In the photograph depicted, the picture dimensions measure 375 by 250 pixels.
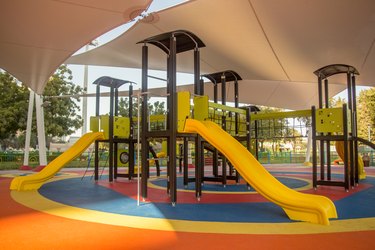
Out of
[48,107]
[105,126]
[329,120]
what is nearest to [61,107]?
[48,107]

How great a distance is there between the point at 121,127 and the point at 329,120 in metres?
6.86

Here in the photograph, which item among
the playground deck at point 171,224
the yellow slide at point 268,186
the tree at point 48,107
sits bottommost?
the playground deck at point 171,224

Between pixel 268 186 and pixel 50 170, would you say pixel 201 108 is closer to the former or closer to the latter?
pixel 268 186

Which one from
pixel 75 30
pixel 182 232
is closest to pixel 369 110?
pixel 75 30

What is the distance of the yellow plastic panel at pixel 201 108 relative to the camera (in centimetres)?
755

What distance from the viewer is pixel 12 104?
70.6 ft

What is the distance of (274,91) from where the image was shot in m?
19.6

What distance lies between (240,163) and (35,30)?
7.81 m

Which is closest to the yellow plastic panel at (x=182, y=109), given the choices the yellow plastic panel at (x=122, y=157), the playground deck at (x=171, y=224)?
the playground deck at (x=171, y=224)

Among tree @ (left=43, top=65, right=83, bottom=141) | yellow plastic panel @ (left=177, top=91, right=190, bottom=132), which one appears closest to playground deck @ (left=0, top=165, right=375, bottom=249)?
yellow plastic panel @ (left=177, top=91, right=190, bottom=132)

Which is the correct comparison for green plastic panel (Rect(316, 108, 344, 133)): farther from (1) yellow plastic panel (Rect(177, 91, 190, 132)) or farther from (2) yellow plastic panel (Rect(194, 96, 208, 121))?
(1) yellow plastic panel (Rect(177, 91, 190, 132))

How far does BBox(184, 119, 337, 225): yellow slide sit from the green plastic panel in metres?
3.74

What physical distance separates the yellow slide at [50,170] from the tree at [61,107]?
1333 centimetres

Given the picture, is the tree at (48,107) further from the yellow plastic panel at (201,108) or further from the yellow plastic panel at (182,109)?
the yellow plastic panel at (182,109)
